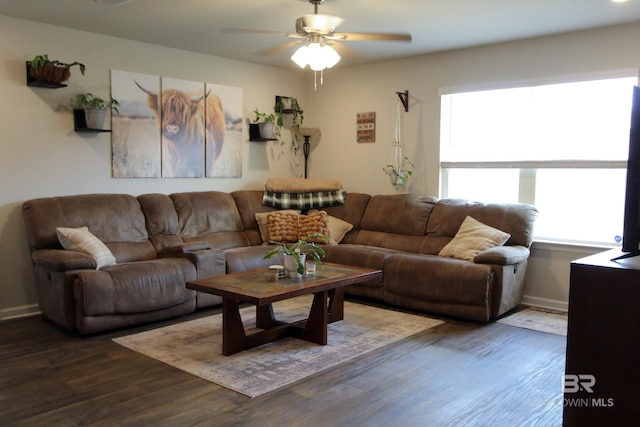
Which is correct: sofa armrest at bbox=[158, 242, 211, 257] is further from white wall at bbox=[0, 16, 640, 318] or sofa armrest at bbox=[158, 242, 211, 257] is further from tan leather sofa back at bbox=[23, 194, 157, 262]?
white wall at bbox=[0, 16, 640, 318]

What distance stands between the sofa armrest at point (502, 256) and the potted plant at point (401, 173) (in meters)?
1.63

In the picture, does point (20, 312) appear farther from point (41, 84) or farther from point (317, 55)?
point (317, 55)

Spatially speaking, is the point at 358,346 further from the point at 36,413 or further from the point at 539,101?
the point at 539,101

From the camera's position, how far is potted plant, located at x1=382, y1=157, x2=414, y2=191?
586 centimetres

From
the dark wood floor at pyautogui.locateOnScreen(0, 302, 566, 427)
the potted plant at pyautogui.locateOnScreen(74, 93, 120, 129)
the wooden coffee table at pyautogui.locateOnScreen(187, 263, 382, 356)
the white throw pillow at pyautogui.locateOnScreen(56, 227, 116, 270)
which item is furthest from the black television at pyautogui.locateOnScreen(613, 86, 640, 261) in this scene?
the potted plant at pyautogui.locateOnScreen(74, 93, 120, 129)


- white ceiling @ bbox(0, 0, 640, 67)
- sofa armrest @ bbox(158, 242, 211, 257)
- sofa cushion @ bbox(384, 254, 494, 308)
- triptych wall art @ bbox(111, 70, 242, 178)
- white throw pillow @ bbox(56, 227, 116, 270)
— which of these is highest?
white ceiling @ bbox(0, 0, 640, 67)

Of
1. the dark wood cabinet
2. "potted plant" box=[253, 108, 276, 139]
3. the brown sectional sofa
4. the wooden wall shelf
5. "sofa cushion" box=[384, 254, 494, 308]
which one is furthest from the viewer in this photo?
"potted plant" box=[253, 108, 276, 139]

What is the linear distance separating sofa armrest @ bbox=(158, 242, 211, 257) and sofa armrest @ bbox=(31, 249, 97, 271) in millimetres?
793

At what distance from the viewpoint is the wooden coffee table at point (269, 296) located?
336 centimetres

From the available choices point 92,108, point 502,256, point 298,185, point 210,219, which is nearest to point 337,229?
point 298,185

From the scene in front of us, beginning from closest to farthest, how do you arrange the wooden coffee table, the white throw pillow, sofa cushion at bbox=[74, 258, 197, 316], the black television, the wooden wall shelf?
the black television → the wooden coffee table → sofa cushion at bbox=[74, 258, 197, 316] → the white throw pillow → the wooden wall shelf

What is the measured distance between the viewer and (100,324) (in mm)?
3855

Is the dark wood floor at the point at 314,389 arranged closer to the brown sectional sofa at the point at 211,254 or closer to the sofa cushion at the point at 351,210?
the brown sectional sofa at the point at 211,254

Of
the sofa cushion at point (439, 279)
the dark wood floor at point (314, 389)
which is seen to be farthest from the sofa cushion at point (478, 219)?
the dark wood floor at point (314, 389)
